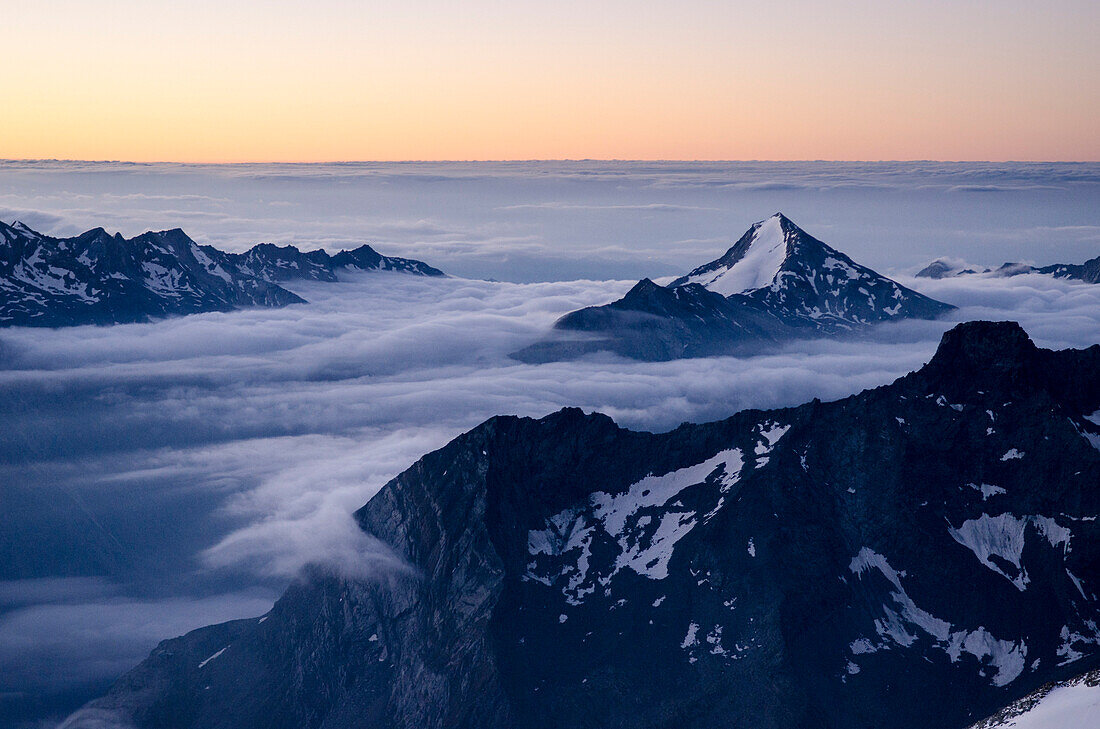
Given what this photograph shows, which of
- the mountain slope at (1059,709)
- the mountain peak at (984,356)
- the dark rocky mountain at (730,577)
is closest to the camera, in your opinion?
the mountain slope at (1059,709)

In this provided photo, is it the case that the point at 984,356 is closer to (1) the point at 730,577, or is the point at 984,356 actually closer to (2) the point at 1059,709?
(1) the point at 730,577

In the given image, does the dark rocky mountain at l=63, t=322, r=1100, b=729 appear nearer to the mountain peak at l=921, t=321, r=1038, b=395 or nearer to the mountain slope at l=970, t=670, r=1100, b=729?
the mountain peak at l=921, t=321, r=1038, b=395

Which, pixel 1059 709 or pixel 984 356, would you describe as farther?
pixel 984 356

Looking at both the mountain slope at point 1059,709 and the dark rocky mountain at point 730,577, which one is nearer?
the mountain slope at point 1059,709

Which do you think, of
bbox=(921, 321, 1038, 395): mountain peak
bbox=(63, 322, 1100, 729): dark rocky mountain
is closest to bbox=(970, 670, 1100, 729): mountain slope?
bbox=(63, 322, 1100, 729): dark rocky mountain

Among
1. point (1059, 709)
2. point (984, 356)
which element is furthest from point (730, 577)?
point (1059, 709)

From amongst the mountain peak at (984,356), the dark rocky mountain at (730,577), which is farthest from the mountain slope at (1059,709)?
the mountain peak at (984,356)

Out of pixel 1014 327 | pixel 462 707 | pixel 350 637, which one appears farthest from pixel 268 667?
pixel 1014 327

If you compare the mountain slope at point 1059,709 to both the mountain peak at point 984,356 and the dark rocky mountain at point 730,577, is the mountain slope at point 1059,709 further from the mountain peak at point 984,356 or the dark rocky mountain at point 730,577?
the mountain peak at point 984,356
